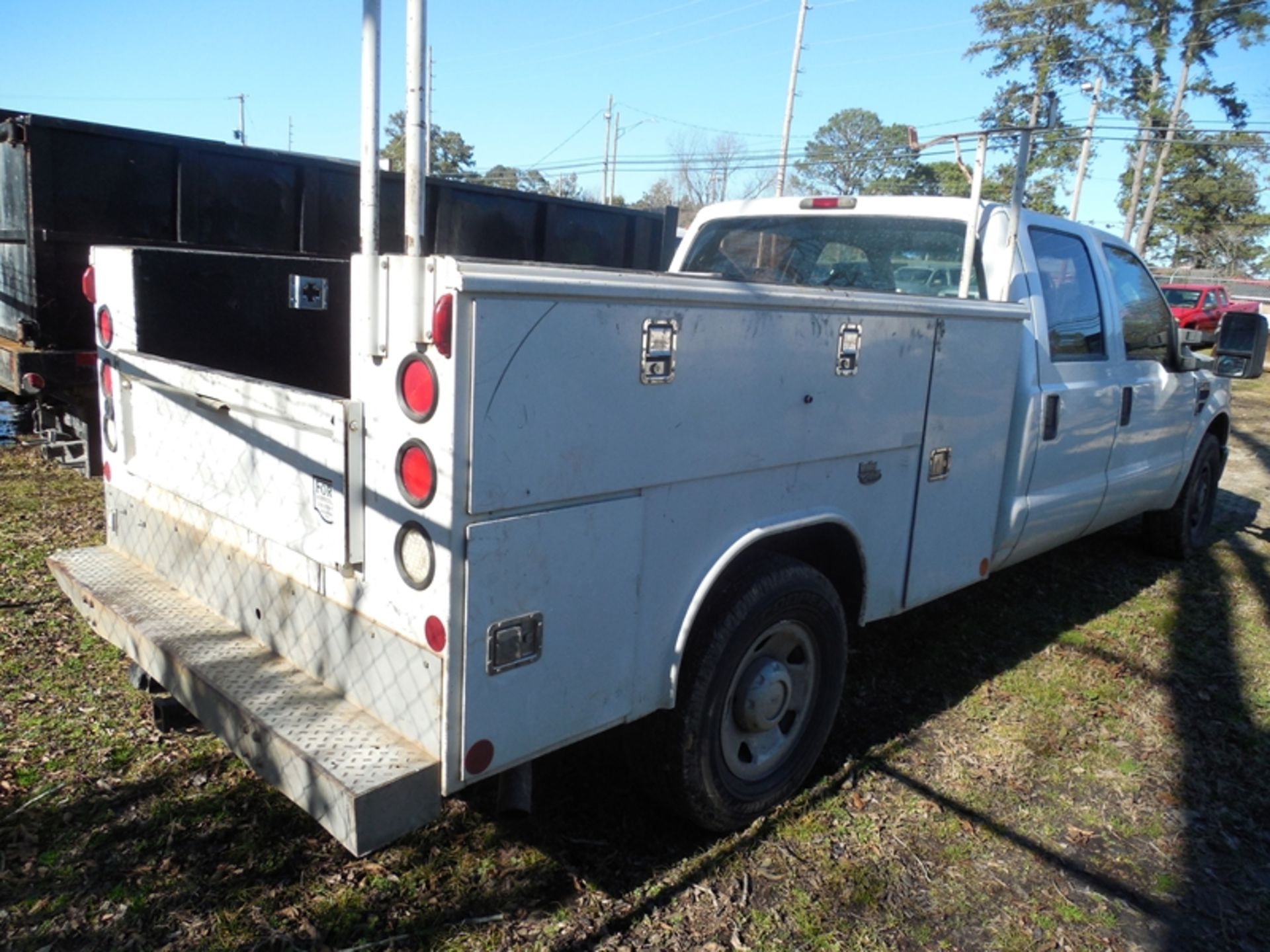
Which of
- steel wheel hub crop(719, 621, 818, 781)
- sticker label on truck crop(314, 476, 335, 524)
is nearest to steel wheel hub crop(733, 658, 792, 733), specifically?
steel wheel hub crop(719, 621, 818, 781)

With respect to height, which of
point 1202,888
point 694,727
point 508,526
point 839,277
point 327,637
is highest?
point 839,277

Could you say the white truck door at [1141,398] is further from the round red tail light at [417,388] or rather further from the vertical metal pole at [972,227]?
the round red tail light at [417,388]

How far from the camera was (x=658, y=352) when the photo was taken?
2.45 meters

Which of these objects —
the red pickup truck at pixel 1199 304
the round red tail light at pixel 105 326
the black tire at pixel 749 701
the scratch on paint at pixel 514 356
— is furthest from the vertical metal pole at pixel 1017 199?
the red pickup truck at pixel 1199 304

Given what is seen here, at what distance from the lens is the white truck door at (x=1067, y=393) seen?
4.39m

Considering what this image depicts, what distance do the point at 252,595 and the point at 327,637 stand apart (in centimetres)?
41

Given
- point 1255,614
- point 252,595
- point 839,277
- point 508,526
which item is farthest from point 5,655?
point 1255,614

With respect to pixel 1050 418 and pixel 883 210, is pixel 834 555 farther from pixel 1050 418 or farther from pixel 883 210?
pixel 883 210

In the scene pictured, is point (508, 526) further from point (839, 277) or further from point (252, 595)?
point (839, 277)

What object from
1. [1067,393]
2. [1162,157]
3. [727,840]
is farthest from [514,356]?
[1162,157]

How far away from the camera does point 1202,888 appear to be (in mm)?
3119

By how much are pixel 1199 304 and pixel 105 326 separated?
101 ft

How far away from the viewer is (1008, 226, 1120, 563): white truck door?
14.4 ft

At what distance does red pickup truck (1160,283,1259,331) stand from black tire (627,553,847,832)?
2705cm
